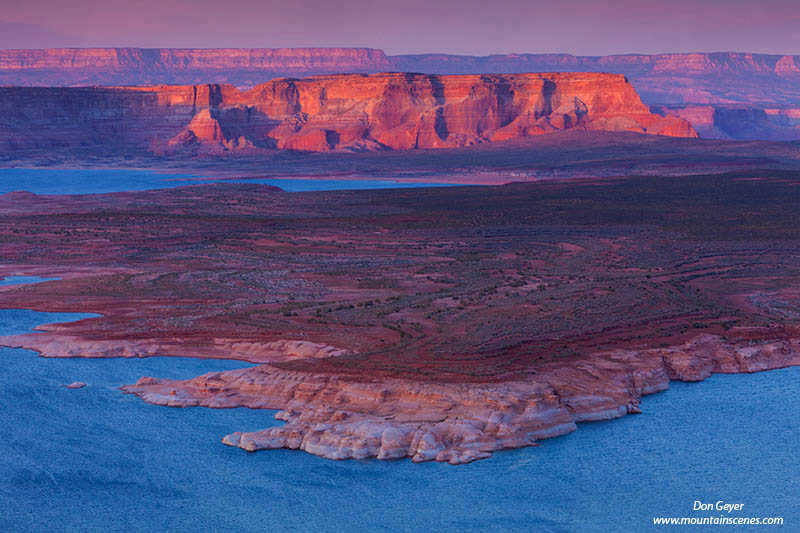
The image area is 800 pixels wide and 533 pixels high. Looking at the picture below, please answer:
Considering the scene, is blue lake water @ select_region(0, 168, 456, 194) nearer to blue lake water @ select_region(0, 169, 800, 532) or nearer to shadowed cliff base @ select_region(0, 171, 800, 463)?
shadowed cliff base @ select_region(0, 171, 800, 463)

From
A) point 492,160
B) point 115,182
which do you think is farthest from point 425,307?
point 492,160

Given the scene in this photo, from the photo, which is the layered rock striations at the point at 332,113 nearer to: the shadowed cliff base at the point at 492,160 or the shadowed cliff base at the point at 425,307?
the shadowed cliff base at the point at 492,160

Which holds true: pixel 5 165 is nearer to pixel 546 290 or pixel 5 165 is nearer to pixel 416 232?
pixel 416 232

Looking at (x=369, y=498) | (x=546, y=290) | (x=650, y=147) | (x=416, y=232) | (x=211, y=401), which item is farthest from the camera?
(x=650, y=147)

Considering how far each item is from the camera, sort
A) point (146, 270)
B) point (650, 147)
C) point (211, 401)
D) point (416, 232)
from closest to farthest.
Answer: point (211, 401)
point (146, 270)
point (416, 232)
point (650, 147)

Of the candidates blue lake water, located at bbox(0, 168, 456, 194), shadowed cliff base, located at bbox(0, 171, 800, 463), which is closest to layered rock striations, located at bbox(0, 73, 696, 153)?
blue lake water, located at bbox(0, 168, 456, 194)

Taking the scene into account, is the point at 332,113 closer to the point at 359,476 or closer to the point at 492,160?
the point at 492,160

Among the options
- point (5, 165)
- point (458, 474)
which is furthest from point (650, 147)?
point (458, 474)
